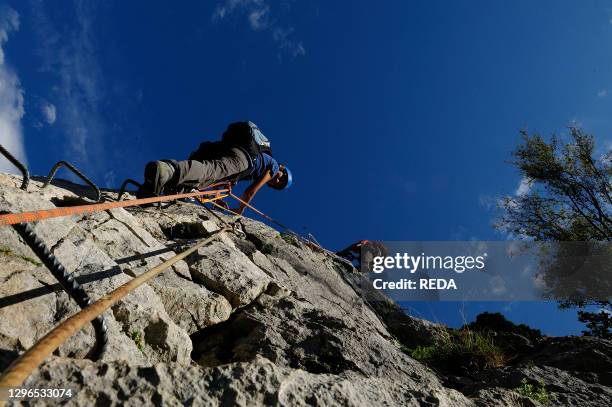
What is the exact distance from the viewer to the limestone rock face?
5.29ft

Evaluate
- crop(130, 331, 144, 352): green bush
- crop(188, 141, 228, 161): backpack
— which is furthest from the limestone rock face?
crop(188, 141, 228, 161): backpack

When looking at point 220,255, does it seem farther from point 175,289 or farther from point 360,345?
point 360,345

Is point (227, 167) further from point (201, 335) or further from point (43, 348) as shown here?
point (43, 348)

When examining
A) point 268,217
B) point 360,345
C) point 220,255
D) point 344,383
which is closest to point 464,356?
point 360,345

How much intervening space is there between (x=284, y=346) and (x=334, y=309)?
7.37 ft

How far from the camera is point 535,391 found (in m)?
3.27

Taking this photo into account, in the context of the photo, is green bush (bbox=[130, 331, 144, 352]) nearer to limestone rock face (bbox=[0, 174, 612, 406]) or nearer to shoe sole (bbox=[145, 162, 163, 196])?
limestone rock face (bbox=[0, 174, 612, 406])

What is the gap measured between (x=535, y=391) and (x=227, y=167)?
16.3ft

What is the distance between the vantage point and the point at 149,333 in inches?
101

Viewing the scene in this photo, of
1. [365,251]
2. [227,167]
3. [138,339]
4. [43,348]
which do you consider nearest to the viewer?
[43,348]

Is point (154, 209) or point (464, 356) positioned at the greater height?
point (154, 209)

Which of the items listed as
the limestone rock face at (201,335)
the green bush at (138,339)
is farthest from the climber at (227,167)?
the green bush at (138,339)

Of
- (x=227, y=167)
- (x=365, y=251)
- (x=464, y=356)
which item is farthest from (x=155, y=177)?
(x=365, y=251)

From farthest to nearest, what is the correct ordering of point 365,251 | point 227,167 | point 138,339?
point 365,251 → point 227,167 → point 138,339
